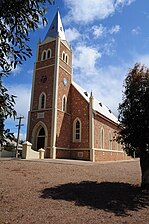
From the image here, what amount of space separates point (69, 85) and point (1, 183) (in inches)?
849

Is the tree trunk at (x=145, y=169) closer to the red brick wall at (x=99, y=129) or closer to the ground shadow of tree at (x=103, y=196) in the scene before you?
the ground shadow of tree at (x=103, y=196)

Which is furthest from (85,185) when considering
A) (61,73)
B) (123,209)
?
(61,73)

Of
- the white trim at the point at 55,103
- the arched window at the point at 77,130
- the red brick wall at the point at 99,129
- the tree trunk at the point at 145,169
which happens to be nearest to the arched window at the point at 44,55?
the white trim at the point at 55,103

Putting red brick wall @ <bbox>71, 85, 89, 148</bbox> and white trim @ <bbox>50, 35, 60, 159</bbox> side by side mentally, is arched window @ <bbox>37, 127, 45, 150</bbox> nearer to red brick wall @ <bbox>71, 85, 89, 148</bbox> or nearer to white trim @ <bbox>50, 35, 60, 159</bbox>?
white trim @ <bbox>50, 35, 60, 159</bbox>

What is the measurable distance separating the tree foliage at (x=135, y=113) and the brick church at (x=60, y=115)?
45.9 ft

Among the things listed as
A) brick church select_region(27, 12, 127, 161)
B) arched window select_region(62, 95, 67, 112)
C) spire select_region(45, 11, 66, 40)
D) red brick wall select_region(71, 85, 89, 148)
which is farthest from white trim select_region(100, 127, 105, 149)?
spire select_region(45, 11, 66, 40)

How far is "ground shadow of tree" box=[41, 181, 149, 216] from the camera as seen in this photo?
231 inches

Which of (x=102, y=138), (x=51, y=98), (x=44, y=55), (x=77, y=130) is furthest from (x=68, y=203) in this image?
(x=44, y=55)

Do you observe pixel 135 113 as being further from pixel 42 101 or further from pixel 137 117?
pixel 42 101

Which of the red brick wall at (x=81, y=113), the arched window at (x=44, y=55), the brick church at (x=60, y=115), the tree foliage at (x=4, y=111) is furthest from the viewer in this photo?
the arched window at (x=44, y=55)

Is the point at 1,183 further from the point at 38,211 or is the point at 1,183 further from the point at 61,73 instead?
the point at 61,73

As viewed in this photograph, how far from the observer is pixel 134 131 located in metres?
8.37

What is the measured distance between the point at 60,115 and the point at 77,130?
10.8 feet

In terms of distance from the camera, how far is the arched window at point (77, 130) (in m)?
25.1
